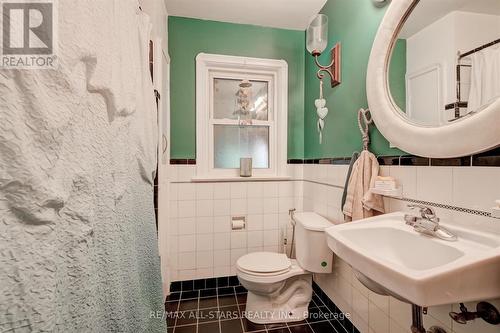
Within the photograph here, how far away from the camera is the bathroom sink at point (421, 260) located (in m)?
0.54

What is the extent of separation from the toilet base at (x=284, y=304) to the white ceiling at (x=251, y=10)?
83.2 inches

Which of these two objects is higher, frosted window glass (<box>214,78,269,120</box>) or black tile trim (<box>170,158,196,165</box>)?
frosted window glass (<box>214,78,269,120</box>)

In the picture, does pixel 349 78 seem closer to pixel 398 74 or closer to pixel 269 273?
pixel 398 74

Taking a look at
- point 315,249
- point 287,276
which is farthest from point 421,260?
point 287,276

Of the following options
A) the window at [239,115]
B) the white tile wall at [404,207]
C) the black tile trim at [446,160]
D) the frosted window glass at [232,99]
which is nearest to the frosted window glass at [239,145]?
the window at [239,115]

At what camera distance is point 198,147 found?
76.4 inches

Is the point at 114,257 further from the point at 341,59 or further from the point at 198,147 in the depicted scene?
the point at 341,59

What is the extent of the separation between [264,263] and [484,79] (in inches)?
57.7

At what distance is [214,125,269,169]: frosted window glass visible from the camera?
206 centimetres

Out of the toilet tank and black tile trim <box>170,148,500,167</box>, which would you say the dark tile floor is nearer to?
the toilet tank

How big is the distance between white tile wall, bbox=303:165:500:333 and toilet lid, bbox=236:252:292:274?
39 centimetres

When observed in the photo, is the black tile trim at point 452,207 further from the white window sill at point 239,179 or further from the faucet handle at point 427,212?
the white window sill at point 239,179

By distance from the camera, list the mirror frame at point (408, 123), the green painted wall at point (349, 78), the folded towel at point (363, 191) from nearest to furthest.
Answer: the mirror frame at point (408, 123) → the folded towel at point (363, 191) → the green painted wall at point (349, 78)

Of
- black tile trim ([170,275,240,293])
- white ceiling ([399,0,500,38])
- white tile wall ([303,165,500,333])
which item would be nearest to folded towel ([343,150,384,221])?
white tile wall ([303,165,500,333])
